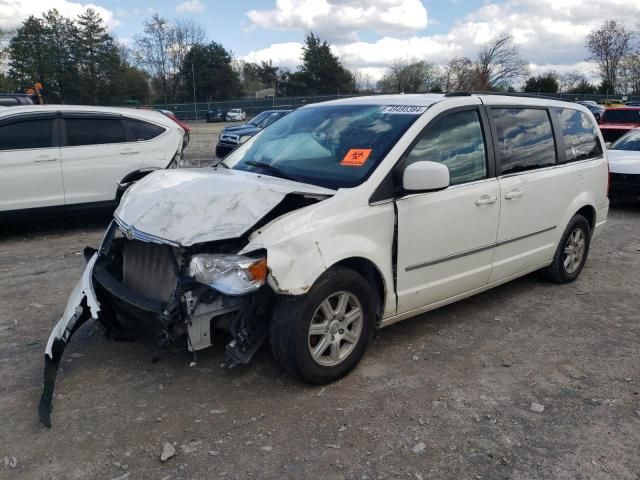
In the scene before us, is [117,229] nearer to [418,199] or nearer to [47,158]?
[418,199]

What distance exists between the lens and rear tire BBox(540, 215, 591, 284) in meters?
5.39

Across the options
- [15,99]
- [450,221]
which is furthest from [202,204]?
[15,99]

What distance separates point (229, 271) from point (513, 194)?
2619mm

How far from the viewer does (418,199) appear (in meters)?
3.83

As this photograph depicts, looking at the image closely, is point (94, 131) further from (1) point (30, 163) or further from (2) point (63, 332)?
(2) point (63, 332)

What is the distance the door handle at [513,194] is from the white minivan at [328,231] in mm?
15

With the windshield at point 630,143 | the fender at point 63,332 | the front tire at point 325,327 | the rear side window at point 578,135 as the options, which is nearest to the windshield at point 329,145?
the front tire at point 325,327

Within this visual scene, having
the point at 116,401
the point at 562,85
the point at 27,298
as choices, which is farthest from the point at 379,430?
the point at 562,85

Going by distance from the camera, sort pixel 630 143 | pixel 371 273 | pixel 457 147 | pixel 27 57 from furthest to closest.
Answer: pixel 27 57, pixel 630 143, pixel 457 147, pixel 371 273

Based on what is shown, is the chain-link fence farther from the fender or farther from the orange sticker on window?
the fender

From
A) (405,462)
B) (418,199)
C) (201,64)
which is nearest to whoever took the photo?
(405,462)

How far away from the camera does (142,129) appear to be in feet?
26.8

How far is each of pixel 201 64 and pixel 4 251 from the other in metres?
66.5

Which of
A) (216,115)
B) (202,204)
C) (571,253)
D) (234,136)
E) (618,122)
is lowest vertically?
(571,253)
